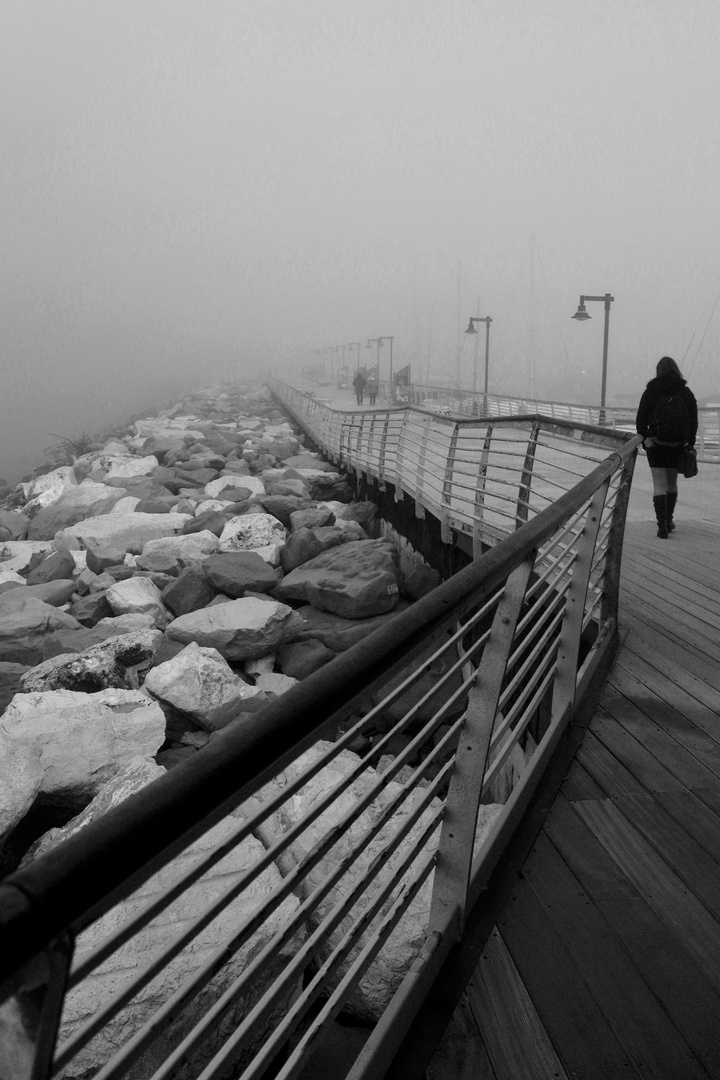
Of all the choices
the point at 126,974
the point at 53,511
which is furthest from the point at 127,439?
the point at 126,974

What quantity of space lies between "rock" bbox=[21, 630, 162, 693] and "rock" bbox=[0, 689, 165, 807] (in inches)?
29.3

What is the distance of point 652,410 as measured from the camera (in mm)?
7656

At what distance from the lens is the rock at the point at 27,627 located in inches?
302

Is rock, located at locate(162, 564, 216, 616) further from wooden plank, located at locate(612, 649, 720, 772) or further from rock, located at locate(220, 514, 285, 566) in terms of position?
wooden plank, located at locate(612, 649, 720, 772)

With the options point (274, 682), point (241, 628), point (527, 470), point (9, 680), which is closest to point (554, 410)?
point (241, 628)

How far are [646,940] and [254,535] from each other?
9.33m

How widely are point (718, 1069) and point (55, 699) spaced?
4.82 m

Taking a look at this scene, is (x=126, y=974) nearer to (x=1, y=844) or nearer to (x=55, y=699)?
(x=1, y=844)

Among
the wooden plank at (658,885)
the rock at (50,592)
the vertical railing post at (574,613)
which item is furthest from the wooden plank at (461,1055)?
the rock at (50,592)

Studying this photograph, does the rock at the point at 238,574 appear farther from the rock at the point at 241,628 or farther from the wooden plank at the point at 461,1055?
the wooden plank at the point at 461,1055

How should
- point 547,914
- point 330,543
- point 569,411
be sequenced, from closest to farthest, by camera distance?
point 547,914 < point 330,543 < point 569,411

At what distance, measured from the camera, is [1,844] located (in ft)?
13.9

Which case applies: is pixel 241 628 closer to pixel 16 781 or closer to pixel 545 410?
pixel 16 781

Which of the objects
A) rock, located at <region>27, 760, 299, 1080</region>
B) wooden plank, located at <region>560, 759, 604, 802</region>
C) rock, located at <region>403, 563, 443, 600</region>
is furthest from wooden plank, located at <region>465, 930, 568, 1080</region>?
rock, located at <region>403, 563, 443, 600</region>
